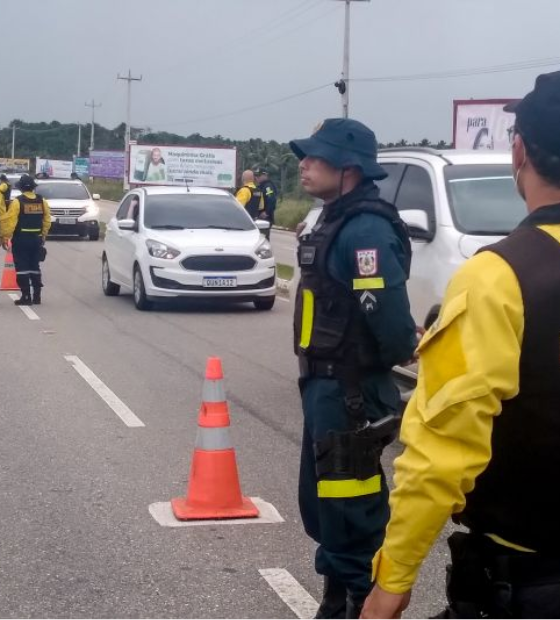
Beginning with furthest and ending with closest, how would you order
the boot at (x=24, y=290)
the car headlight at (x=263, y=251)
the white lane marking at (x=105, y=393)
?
the boot at (x=24, y=290)
the car headlight at (x=263, y=251)
the white lane marking at (x=105, y=393)

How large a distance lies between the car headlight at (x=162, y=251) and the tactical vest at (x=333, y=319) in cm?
1140

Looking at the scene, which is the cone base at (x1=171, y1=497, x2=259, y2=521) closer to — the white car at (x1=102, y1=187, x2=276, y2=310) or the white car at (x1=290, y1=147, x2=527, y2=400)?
the white car at (x1=290, y1=147, x2=527, y2=400)

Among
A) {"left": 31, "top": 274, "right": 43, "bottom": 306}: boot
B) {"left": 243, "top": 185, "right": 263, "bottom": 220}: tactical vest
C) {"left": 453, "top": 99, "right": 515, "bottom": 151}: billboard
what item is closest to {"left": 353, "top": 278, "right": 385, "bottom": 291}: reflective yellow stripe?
{"left": 31, "top": 274, "right": 43, "bottom": 306}: boot

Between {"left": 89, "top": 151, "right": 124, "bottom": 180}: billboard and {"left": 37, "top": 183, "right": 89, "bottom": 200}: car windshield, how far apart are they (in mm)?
61287

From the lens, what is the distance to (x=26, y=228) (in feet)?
54.2

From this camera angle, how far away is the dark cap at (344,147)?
14.5 ft

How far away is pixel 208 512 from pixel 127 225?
1059cm

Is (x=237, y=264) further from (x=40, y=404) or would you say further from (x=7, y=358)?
(x=40, y=404)

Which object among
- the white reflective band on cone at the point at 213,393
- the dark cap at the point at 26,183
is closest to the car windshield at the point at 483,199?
the white reflective band on cone at the point at 213,393

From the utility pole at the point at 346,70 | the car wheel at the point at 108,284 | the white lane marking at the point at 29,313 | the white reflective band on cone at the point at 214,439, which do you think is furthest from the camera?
the utility pole at the point at 346,70

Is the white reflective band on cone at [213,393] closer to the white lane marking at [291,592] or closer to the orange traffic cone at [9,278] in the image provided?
the white lane marking at [291,592]

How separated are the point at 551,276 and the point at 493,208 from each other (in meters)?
6.18

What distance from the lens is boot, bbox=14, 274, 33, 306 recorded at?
54.7 feet

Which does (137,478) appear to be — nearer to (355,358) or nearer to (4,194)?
(355,358)
